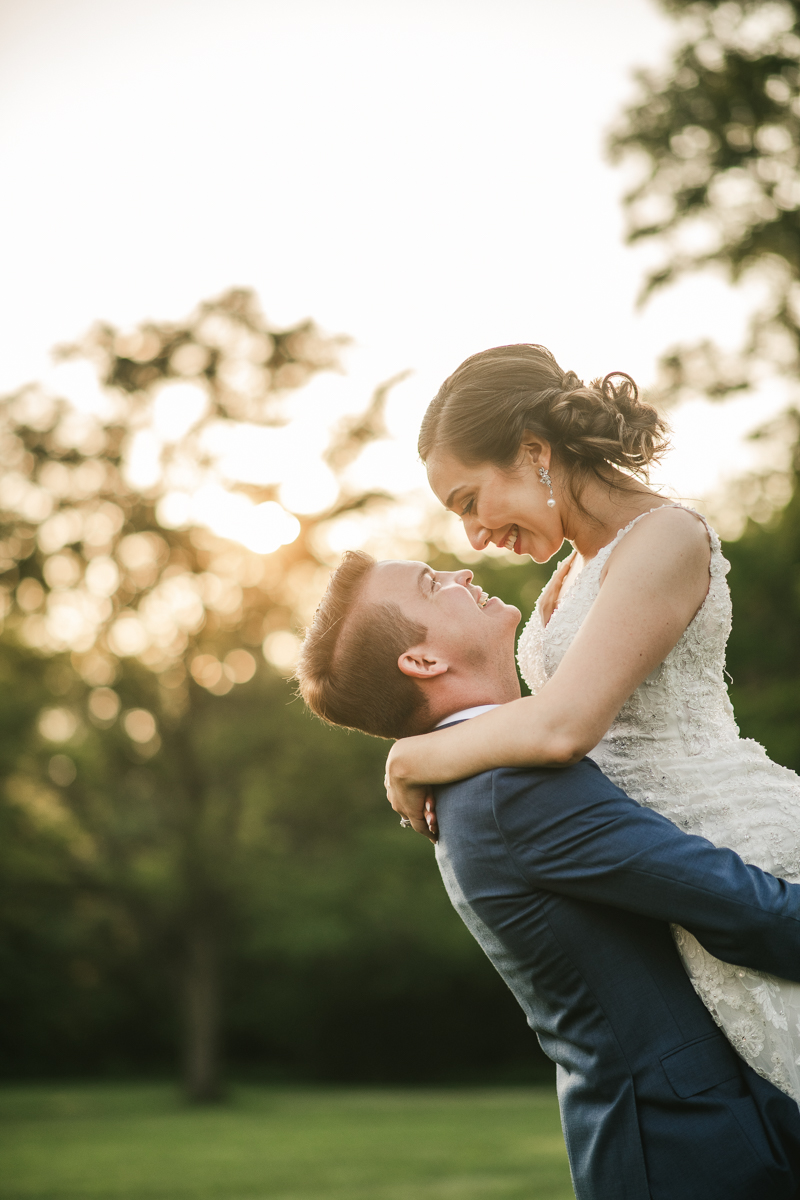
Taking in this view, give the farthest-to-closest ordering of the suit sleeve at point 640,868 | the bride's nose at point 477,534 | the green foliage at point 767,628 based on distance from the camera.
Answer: the green foliage at point 767,628 → the bride's nose at point 477,534 → the suit sleeve at point 640,868

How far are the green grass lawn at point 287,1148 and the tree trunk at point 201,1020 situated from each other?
63 centimetres

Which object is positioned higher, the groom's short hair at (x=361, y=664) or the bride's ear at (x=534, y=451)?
the bride's ear at (x=534, y=451)

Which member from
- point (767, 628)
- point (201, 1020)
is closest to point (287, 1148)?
point (201, 1020)

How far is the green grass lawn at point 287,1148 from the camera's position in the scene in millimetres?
12625

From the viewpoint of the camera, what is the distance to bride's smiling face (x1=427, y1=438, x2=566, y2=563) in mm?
2867

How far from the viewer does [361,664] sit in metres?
2.68

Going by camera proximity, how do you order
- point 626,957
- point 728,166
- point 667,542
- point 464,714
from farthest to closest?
point 728,166 → point 464,714 → point 667,542 → point 626,957

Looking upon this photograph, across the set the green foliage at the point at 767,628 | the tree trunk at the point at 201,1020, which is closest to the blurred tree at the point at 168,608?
the tree trunk at the point at 201,1020

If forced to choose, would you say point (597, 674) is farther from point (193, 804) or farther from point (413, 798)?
point (193, 804)

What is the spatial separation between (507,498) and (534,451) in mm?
143

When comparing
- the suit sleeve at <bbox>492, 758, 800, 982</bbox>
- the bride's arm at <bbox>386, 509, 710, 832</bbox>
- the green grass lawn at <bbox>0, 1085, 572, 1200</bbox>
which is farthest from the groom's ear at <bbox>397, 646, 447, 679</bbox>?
the green grass lawn at <bbox>0, 1085, 572, 1200</bbox>

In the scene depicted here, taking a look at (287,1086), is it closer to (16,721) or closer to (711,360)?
(16,721)

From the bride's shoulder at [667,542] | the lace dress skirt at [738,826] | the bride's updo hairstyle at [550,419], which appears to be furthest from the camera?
the bride's updo hairstyle at [550,419]

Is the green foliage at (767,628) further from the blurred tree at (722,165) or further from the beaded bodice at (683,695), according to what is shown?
the beaded bodice at (683,695)
